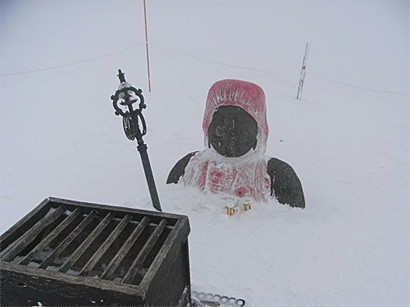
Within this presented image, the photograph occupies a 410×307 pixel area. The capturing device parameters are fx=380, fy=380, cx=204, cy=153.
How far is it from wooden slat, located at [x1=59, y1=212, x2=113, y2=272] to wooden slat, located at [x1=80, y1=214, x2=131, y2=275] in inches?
2.5

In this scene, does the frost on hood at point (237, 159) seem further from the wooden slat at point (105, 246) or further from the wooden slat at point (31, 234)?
the wooden slat at point (31, 234)

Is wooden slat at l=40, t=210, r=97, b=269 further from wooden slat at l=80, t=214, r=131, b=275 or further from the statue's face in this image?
the statue's face

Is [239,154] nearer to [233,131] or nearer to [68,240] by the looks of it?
[233,131]

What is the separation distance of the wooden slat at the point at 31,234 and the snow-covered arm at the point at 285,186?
76.7 inches

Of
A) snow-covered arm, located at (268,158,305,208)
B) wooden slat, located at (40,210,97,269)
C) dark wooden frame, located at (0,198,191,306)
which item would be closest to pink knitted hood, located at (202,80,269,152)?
snow-covered arm, located at (268,158,305,208)

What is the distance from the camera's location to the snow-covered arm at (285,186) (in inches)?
135

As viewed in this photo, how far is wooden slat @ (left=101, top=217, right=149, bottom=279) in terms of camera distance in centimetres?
172

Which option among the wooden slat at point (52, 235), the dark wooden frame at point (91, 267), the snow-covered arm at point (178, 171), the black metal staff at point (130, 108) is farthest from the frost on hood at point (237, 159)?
the wooden slat at point (52, 235)

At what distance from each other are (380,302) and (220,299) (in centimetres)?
108

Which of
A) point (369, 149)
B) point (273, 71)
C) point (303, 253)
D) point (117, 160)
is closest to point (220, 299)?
point (303, 253)

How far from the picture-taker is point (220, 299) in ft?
8.32

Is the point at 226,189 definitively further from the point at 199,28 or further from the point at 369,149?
the point at 199,28

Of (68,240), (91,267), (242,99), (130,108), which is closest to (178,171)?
(242,99)

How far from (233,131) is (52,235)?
1.81 meters
